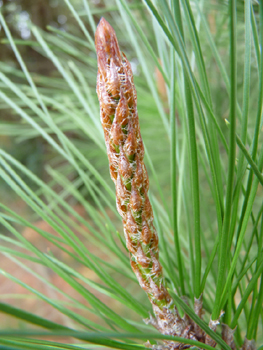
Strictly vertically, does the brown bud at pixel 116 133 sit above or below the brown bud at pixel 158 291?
above

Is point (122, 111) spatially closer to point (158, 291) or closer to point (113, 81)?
point (113, 81)

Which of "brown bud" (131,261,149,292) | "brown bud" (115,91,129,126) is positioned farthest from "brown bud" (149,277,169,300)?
"brown bud" (115,91,129,126)

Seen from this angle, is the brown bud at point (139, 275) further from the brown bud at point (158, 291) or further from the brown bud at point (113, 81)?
the brown bud at point (113, 81)

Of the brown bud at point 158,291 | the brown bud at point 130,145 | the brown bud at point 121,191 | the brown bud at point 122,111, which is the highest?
the brown bud at point 122,111

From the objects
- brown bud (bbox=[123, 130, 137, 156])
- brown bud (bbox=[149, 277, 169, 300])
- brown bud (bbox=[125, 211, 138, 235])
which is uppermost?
brown bud (bbox=[123, 130, 137, 156])

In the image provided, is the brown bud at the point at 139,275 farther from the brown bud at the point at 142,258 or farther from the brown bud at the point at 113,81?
the brown bud at the point at 113,81

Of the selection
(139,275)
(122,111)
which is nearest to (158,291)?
(139,275)

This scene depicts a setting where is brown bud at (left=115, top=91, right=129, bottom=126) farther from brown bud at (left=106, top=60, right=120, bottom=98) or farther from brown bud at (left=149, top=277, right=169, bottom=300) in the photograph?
brown bud at (left=149, top=277, right=169, bottom=300)

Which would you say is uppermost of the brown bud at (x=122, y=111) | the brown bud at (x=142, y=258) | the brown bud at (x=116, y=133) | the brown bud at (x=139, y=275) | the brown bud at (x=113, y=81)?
the brown bud at (x=113, y=81)

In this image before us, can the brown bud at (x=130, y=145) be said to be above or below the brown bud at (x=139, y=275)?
above

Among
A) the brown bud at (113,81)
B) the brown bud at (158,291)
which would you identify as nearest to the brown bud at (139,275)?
the brown bud at (158,291)

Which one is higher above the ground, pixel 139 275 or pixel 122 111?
pixel 122 111
